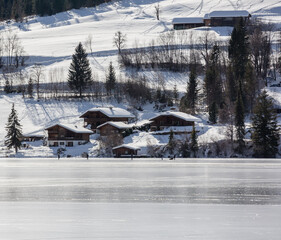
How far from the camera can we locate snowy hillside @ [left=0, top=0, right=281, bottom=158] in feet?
259

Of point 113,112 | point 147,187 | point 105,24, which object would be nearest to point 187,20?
point 105,24

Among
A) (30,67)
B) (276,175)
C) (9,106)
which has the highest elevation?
(30,67)

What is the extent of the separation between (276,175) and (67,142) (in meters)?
38.8

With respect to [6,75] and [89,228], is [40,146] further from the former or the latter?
[89,228]

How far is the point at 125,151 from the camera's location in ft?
200

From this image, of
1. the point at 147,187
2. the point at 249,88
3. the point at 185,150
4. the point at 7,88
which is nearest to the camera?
the point at 147,187

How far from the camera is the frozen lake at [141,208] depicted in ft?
52.3

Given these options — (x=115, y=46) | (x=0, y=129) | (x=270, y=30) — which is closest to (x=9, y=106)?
(x=0, y=129)

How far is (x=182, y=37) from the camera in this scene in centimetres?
11088

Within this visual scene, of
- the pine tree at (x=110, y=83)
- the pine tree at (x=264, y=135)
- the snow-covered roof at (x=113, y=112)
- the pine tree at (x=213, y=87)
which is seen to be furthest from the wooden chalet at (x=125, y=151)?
the pine tree at (x=110, y=83)

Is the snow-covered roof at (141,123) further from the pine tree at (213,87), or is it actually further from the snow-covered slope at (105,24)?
the snow-covered slope at (105,24)

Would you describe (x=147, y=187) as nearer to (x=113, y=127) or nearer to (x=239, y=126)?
(x=239, y=126)

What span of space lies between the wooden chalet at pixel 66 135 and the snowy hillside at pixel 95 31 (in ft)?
16.4

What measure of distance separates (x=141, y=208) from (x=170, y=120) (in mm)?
48987
